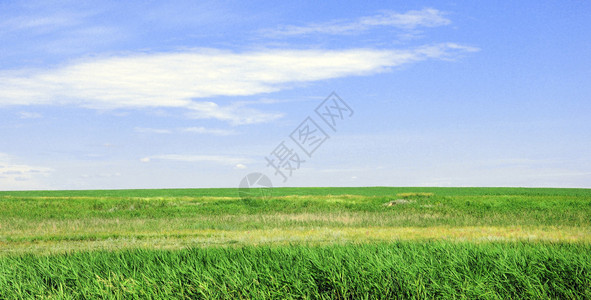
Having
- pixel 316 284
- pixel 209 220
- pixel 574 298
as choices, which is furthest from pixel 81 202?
pixel 574 298

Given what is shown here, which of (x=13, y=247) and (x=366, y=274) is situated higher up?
(x=366, y=274)

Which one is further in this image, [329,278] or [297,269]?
[297,269]

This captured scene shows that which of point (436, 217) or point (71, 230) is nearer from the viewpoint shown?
point (71, 230)

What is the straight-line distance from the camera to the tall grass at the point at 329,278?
7.06 metres

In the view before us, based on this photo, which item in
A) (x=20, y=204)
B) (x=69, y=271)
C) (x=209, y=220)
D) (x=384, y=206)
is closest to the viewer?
(x=69, y=271)

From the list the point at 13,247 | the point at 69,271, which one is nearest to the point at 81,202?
the point at 13,247

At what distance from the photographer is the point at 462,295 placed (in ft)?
22.0

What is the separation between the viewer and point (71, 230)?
21.5 meters

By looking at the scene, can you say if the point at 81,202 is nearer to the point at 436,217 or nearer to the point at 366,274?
the point at 436,217

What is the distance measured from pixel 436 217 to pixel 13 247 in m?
20.3

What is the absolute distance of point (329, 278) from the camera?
7.36 m

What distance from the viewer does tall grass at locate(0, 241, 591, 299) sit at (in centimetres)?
706

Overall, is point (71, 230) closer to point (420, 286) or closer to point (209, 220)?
point (209, 220)

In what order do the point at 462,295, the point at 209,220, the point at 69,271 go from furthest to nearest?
the point at 209,220, the point at 69,271, the point at 462,295
